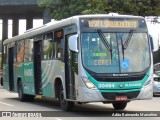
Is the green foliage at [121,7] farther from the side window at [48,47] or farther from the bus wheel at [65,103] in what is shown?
the bus wheel at [65,103]

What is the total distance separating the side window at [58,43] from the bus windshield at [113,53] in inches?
64.9

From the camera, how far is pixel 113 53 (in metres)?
13.9

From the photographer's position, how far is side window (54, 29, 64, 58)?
1542 centimetres

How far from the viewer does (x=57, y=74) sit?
51.8 ft

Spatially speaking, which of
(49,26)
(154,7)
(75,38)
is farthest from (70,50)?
(154,7)

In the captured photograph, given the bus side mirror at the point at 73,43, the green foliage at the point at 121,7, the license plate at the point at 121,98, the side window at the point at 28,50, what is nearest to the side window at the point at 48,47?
the side window at the point at 28,50

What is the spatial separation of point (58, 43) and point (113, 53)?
259 cm

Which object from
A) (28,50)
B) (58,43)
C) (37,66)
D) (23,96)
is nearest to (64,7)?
(23,96)

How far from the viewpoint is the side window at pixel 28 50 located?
1928 centimetres

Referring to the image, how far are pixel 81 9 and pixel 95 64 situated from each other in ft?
64.5

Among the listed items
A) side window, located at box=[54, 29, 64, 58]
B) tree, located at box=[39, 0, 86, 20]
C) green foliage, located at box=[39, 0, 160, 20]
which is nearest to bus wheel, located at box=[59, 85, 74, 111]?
side window, located at box=[54, 29, 64, 58]

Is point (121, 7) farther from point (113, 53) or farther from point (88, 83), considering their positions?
point (88, 83)

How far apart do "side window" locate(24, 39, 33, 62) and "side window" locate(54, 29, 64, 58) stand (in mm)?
3330

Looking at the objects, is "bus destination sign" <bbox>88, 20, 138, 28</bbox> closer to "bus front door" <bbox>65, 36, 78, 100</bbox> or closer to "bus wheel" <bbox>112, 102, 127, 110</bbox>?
"bus front door" <bbox>65, 36, 78, 100</bbox>
